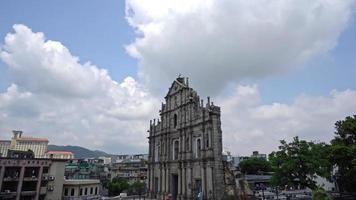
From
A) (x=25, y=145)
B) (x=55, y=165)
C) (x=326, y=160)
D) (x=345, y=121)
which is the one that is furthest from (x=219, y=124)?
(x=25, y=145)

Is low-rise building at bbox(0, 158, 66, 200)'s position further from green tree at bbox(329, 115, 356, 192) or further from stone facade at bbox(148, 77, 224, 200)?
green tree at bbox(329, 115, 356, 192)

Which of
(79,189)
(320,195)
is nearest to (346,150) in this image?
(320,195)

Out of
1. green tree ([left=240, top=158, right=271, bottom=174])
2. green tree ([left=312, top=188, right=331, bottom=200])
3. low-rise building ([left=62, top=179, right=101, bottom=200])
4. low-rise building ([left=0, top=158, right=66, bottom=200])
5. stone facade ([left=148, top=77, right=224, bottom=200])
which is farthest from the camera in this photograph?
green tree ([left=240, top=158, right=271, bottom=174])

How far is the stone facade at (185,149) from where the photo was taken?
32.1 m

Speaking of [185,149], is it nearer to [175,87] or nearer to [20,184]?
[175,87]

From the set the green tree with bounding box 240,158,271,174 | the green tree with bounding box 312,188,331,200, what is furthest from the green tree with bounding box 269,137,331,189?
the green tree with bounding box 240,158,271,174

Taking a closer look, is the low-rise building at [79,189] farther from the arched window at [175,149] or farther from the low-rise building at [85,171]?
the arched window at [175,149]

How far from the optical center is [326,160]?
30.0 metres

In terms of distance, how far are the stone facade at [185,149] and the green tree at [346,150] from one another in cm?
1346

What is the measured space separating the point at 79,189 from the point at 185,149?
23.9 m

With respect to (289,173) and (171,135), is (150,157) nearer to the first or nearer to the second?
(171,135)

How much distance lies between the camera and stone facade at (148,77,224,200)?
3209cm

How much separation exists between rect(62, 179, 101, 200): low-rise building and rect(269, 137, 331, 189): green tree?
3104cm

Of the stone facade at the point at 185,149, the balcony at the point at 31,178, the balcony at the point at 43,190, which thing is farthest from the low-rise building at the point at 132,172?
the balcony at the point at 31,178
